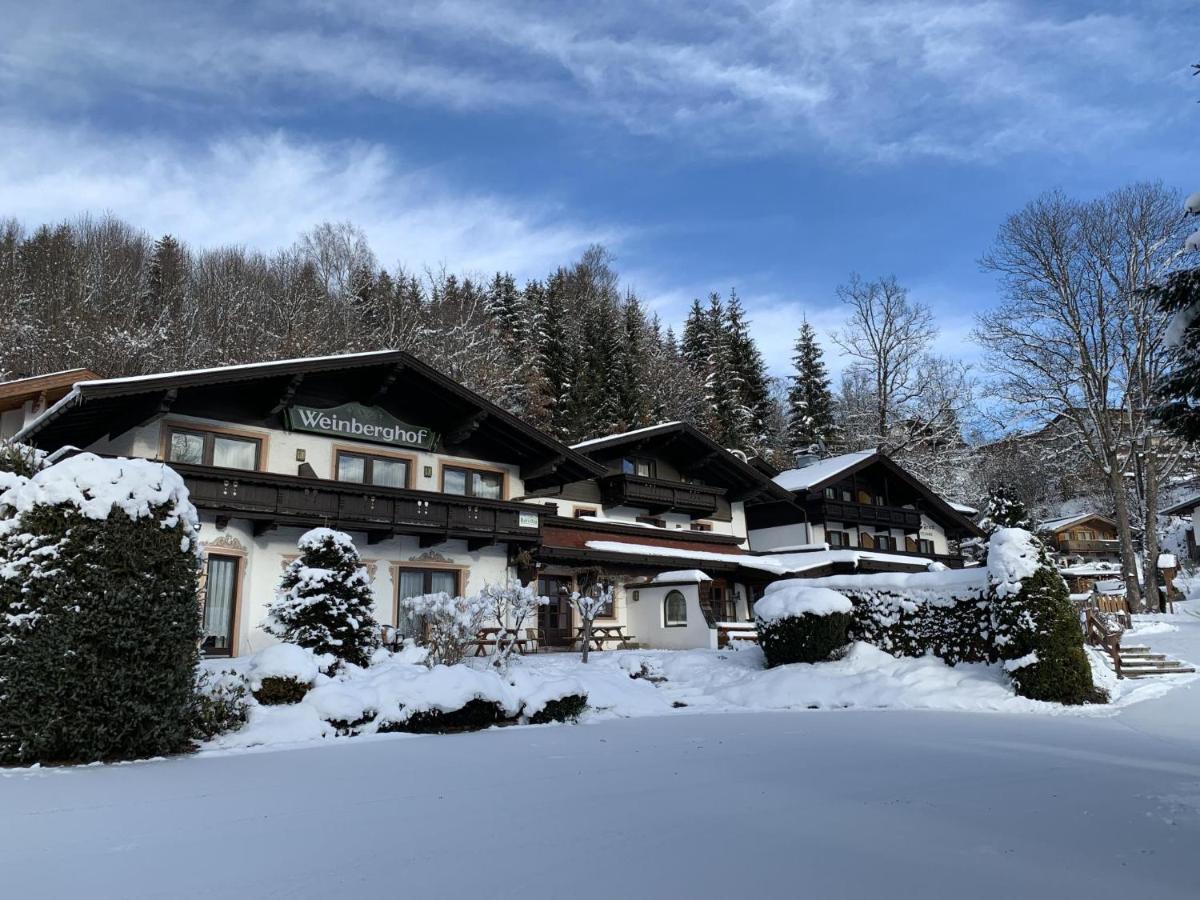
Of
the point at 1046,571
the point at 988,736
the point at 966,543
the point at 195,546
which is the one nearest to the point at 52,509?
the point at 195,546

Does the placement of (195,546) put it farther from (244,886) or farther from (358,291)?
(358,291)

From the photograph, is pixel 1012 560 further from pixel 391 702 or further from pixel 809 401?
pixel 809 401

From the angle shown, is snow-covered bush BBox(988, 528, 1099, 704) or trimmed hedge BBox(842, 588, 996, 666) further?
trimmed hedge BBox(842, 588, 996, 666)

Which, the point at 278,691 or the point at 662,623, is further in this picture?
the point at 662,623

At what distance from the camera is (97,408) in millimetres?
17734

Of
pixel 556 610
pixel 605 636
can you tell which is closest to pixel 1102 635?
pixel 605 636

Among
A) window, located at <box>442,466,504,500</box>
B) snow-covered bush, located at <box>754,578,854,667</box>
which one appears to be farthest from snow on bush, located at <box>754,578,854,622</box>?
window, located at <box>442,466,504,500</box>

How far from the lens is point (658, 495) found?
30.0 meters

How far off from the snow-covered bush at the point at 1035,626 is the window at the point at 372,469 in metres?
14.2

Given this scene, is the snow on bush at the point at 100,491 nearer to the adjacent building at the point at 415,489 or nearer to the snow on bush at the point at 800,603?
the adjacent building at the point at 415,489

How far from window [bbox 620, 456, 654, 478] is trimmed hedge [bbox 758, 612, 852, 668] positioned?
1338 centimetres

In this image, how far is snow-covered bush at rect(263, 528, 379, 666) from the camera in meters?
12.4

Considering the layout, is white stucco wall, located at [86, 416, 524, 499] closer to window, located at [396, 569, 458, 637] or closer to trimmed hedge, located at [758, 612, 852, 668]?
window, located at [396, 569, 458, 637]

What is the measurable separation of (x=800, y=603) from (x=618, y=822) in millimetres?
11729
